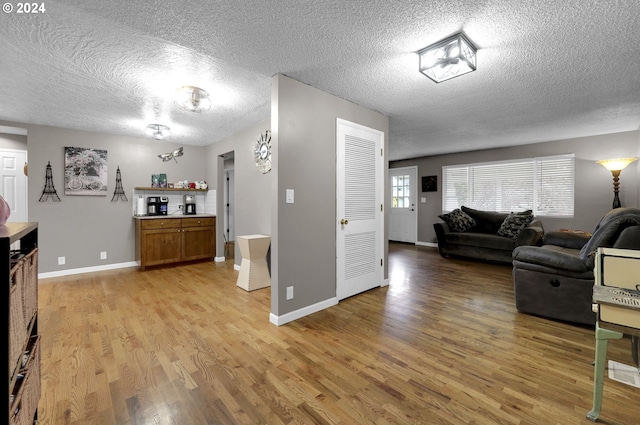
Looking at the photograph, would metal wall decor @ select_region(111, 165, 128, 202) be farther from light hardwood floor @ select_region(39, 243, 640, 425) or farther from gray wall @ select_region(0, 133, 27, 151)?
light hardwood floor @ select_region(39, 243, 640, 425)

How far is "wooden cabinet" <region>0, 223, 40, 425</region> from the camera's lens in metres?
0.78

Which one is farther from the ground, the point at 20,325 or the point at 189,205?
the point at 189,205

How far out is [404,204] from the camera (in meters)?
7.34

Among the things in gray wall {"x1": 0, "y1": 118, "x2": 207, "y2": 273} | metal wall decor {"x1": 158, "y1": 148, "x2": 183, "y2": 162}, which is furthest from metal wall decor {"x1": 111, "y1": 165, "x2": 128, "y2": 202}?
metal wall decor {"x1": 158, "y1": 148, "x2": 183, "y2": 162}

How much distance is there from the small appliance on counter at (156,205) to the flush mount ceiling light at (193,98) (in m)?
2.55

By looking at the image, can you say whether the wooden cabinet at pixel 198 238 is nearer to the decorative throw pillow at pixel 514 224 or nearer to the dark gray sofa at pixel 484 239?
the dark gray sofa at pixel 484 239

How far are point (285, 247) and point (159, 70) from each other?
194 cm

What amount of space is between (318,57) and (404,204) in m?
5.74

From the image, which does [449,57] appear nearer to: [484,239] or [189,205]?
[484,239]

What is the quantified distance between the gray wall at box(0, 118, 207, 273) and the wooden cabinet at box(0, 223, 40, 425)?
3833 mm

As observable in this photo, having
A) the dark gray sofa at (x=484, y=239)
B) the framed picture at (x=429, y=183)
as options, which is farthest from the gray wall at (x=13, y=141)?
the framed picture at (x=429, y=183)

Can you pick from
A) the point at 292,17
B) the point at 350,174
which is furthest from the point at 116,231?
the point at 292,17

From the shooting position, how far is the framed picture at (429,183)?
6641 mm

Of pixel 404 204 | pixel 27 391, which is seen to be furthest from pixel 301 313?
pixel 404 204
